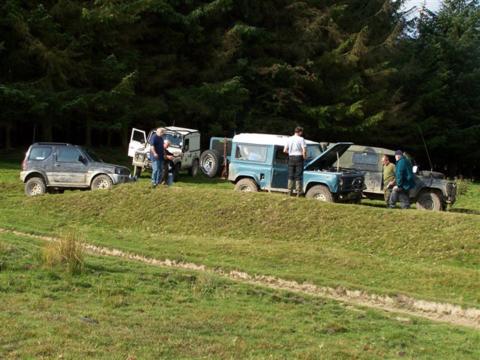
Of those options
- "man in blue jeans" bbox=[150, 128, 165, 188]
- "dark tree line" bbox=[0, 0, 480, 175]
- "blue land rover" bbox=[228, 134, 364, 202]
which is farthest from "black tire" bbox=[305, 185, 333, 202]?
"dark tree line" bbox=[0, 0, 480, 175]

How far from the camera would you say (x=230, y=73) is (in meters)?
38.2

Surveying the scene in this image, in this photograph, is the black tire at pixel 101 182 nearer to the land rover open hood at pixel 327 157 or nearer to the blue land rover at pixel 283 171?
the blue land rover at pixel 283 171

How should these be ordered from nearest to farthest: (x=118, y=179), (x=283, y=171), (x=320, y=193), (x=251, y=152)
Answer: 1. (x=320, y=193)
2. (x=283, y=171)
3. (x=251, y=152)
4. (x=118, y=179)

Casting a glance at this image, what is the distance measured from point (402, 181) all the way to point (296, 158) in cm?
280

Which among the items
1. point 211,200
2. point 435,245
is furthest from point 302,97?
point 435,245

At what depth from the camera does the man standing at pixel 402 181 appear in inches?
700

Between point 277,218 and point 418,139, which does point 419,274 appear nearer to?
point 277,218

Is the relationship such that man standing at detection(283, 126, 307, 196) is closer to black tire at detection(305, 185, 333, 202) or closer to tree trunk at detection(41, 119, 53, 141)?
black tire at detection(305, 185, 333, 202)

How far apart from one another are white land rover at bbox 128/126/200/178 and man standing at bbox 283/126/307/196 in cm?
988

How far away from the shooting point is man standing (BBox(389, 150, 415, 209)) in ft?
58.3

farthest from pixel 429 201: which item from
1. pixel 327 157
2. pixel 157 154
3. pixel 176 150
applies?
pixel 176 150

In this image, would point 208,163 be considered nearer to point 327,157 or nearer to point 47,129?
point 47,129

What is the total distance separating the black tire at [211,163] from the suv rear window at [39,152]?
28.0 ft

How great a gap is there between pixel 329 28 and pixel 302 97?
4285 mm
